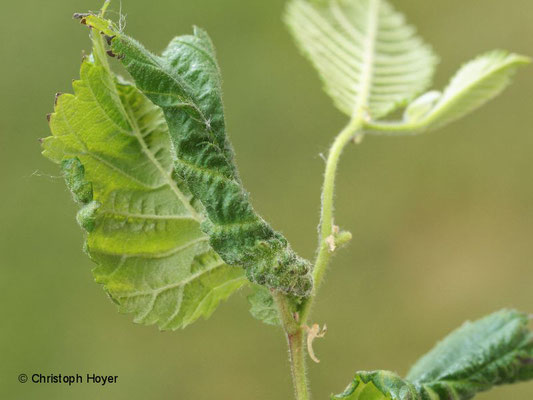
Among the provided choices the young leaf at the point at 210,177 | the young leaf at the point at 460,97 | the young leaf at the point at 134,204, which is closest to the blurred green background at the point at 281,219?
the young leaf at the point at 460,97

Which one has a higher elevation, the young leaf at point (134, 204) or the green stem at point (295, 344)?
the young leaf at point (134, 204)

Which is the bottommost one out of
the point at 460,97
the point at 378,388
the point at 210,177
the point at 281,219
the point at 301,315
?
the point at 378,388

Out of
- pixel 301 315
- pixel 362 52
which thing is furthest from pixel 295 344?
pixel 362 52

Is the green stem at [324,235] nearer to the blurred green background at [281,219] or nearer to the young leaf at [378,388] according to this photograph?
the young leaf at [378,388]

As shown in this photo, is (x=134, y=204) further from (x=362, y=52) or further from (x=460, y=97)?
(x=362, y=52)

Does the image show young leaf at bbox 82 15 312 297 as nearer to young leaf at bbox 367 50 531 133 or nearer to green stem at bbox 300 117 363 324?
green stem at bbox 300 117 363 324
